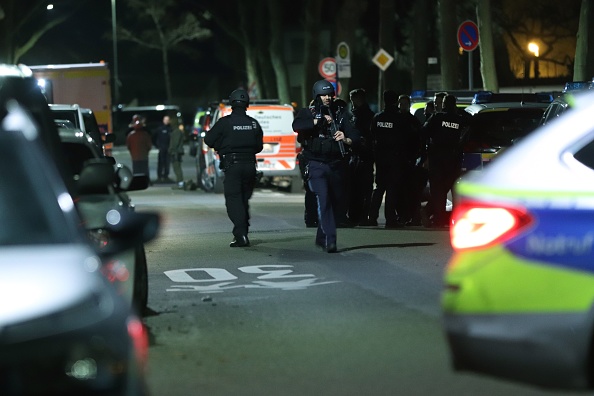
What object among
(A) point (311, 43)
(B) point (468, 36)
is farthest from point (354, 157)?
(A) point (311, 43)

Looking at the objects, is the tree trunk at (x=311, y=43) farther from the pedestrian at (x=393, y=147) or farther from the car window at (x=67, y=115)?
the pedestrian at (x=393, y=147)

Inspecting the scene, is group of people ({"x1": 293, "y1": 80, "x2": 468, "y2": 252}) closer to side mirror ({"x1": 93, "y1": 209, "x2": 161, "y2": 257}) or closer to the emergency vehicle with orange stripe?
side mirror ({"x1": 93, "y1": 209, "x2": 161, "y2": 257})

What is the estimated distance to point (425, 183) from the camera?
19062mm

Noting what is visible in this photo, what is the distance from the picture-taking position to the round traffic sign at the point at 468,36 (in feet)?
101

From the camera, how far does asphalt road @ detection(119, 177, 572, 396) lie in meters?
7.82

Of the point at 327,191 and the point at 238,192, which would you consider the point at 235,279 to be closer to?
the point at 327,191

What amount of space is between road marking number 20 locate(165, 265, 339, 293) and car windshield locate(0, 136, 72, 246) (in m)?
6.25

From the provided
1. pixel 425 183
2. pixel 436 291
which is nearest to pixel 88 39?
pixel 425 183

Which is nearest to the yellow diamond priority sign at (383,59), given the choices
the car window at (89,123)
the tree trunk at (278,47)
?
the car window at (89,123)

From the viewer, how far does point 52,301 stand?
16.1ft

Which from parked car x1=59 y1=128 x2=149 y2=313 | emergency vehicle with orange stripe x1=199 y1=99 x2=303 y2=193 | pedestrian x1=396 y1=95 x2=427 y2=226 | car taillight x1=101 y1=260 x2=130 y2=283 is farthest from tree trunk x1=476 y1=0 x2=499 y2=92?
car taillight x1=101 y1=260 x2=130 y2=283

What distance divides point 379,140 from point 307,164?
10.6 feet

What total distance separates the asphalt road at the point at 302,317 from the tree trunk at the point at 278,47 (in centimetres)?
4017

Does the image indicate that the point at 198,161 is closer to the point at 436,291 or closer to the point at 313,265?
the point at 313,265
